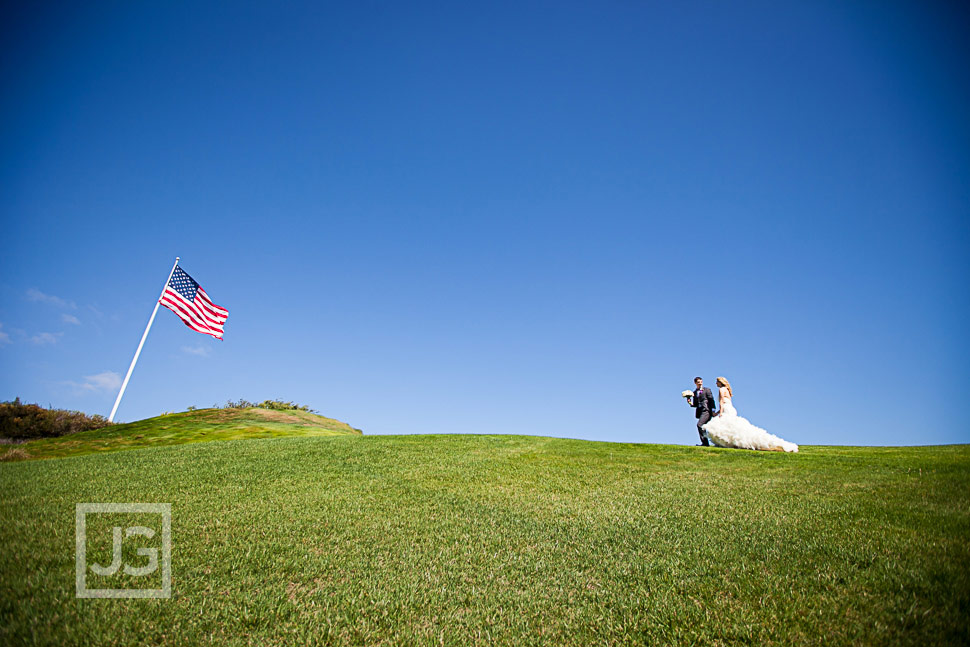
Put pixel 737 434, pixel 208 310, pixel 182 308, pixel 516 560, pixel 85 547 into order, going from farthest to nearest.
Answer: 1. pixel 208 310
2. pixel 182 308
3. pixel 737 434
4. pixel 516 560
5. pixel 85 547

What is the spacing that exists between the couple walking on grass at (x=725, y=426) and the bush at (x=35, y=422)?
92.2 feet

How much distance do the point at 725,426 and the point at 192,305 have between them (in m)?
25.7

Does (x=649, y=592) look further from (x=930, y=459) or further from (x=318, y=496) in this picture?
(x=930, y=459)

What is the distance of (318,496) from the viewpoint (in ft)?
25.1

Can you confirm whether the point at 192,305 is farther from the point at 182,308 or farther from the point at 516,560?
the point at 516,560

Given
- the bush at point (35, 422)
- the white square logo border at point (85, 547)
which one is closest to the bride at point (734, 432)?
the white square logo border at point (85, 547)

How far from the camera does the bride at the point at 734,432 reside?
47.1 feet

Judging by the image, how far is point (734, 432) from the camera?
14.8 metres

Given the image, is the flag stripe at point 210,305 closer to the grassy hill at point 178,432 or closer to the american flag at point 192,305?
the american flag at point 192,305

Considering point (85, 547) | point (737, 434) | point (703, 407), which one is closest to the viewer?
point (85, 547)

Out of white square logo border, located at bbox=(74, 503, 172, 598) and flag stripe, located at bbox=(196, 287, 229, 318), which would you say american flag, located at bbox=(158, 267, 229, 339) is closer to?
flag stripe, located at bbox=(196, 287, 229, 318)

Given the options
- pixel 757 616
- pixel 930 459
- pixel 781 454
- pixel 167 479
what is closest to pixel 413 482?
pixel 167 479

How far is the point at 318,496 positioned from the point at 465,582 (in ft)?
13.9

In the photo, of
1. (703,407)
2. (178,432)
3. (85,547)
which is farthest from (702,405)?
(178,432)
